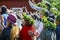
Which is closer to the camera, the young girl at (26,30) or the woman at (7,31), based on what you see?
the woman at (7,31)

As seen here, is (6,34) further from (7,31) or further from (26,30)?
(26,30)

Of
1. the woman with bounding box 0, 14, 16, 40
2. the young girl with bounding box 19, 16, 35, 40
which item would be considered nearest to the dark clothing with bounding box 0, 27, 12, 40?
the woman with bounding box 0, 14, 16, 40

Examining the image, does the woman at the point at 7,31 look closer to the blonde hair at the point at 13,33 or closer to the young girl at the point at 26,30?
the blonde hair at the point at 13,33

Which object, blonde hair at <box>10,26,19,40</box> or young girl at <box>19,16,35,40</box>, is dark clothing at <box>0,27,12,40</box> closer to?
blonde hair at <box>10,26,19,40</box>

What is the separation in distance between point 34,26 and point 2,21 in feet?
3.02

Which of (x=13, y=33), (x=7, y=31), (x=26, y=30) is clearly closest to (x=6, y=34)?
(x=7, y=31)

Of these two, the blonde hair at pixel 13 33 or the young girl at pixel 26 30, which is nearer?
the blonde hair at pixel 13 33

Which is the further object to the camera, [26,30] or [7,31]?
[26,30]

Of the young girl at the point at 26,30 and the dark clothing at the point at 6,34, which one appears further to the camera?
the young girl at the point at 26,30

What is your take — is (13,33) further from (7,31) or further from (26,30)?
(26,30)

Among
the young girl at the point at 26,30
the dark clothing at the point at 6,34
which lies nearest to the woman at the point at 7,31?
the dark clothing at the point at 6,34

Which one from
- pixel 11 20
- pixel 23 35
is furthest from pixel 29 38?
pixel 11 20

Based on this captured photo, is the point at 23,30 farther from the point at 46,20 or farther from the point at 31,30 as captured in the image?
the point at 46,20

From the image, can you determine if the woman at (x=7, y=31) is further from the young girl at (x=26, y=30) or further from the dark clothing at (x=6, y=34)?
the young girl at (x=26, y=30)
